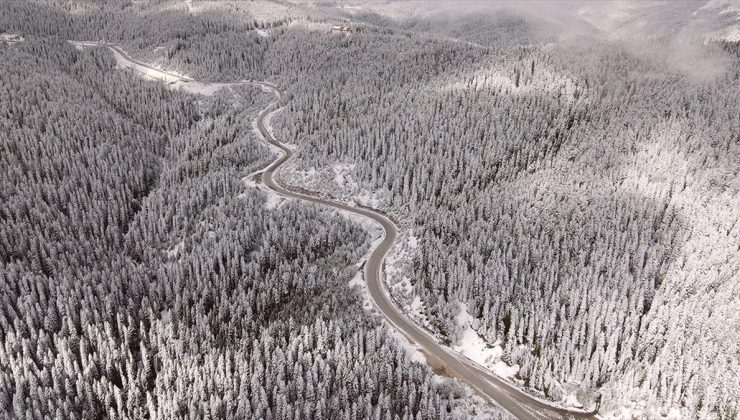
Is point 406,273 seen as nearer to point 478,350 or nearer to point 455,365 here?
point 478,350

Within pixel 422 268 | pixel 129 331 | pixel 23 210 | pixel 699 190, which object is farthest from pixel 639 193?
pixel 23 210

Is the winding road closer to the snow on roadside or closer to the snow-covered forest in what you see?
the snow on roadside

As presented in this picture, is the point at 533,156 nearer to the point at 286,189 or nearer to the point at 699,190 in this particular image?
the point at 699,190

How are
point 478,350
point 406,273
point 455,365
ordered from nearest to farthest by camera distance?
point 455,365 → point 478,350 → point 406,273

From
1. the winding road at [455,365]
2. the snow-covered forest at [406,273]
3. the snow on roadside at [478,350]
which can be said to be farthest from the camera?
the snow on roadside at [478,350]

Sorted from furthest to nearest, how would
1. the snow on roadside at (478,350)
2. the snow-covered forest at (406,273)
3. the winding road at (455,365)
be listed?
1. the snow on roadside at (478,350)
2. the snow-covered forest at (406,273)
3. the winding road at (455,365)

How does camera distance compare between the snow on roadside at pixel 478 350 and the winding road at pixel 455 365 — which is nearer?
the winding road at pixel 455 365

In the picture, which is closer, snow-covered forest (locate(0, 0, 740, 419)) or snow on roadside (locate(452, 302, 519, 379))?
snow-covered forest (locate(0, 0, 740, 419))

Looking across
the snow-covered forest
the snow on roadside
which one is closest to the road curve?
the snow on roadside

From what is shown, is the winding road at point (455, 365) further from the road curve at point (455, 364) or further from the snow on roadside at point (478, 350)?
the snow on roadside at point (478, 350)

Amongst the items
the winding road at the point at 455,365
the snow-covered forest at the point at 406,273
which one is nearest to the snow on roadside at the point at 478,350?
the winding road at the point at 455,365

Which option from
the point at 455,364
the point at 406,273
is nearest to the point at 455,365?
the point at 455,364
